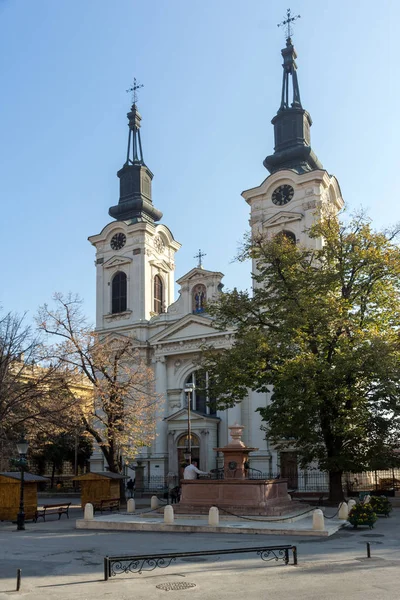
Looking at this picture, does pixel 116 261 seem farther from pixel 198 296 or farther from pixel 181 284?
pixel 198 296

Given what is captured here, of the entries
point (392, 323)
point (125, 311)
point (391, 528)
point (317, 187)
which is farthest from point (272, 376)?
point (125, 311)

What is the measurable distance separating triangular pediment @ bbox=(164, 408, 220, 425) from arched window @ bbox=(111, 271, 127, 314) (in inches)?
410

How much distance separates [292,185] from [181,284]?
1101 centimetres

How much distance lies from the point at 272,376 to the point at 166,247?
29219mm

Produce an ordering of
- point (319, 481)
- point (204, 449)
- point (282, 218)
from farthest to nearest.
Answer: point (282, 218)
point (204, 449)
point (319, 481)

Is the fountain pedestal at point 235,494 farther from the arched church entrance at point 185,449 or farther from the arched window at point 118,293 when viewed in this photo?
the arched window at point 118,293

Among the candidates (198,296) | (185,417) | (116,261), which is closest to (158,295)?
(116,261)

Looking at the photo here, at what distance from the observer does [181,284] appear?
49.2 m

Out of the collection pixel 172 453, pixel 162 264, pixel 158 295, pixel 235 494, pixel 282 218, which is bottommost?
pixel 235 494

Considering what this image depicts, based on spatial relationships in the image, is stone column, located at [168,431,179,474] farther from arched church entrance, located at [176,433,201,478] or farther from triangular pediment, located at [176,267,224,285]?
triangular pediment, located at [176,267,224,285]

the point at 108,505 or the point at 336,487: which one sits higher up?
the point at 336,487

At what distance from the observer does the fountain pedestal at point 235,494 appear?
2161 centimetres

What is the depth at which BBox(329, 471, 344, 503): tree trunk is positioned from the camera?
86.9ft

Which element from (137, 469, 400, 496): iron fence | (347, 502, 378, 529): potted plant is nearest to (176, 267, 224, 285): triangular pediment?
(137, 469, 400, 496): iron fence
